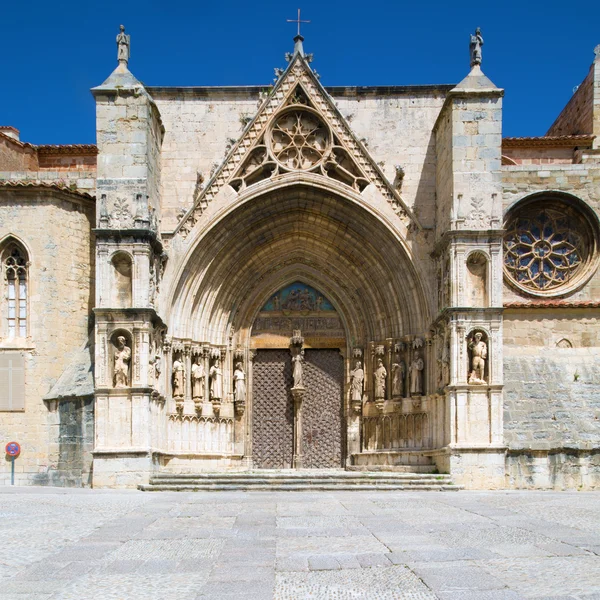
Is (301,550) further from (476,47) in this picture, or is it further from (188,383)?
(476,47)

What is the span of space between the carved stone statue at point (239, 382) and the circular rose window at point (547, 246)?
6.47 metres

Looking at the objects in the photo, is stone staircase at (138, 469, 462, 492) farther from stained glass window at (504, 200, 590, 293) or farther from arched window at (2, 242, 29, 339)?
stained glass window at (504, 200, 590, 293)

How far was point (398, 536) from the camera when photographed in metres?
8.41

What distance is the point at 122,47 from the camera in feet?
57.0

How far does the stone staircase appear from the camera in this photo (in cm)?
1484

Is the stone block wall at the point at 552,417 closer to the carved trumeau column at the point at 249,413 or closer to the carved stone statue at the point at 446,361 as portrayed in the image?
the carved stone statue at the point at 446,361

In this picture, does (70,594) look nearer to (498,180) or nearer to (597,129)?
(498,180)

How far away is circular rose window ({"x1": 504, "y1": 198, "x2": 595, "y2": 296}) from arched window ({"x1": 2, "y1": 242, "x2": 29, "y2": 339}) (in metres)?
10.6

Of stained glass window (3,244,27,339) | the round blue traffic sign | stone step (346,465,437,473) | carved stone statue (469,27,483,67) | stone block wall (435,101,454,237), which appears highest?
carved stone statue (469,27,483,67)

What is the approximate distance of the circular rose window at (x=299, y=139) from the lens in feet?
59.8

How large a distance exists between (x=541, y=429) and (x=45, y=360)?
10053mm

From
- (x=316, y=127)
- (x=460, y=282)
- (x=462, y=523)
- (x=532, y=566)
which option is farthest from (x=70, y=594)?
(x=316, y=127)

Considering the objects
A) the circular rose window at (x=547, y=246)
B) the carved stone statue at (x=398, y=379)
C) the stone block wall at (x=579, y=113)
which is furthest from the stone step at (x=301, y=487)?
the stone block wall at (x=579, y=113)

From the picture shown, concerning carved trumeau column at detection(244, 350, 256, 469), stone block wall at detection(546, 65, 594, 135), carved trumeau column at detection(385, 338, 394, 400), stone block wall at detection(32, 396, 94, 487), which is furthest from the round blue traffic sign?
stone block wall at detection(546, 65, 594, 135)
